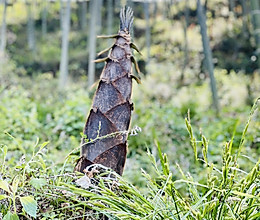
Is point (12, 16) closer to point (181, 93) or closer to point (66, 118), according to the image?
point (181, 93)

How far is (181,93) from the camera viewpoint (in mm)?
12250

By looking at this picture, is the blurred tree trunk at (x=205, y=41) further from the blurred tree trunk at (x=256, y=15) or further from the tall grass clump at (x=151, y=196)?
the tall grass clump at (x=151, y=196)

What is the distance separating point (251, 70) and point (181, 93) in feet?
9.34

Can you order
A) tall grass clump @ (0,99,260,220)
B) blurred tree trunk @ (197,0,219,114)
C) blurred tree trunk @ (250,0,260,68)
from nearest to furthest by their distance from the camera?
tall grass clump @ (0,99,260,220), blurred tree trunk @ (250,0,260,68), blurred tree trunk @ (197,0,219,114)

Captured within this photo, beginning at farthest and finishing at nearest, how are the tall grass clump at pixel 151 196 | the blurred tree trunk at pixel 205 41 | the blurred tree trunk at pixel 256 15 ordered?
1. the blurred tree trunk at pixel 205 41
2. the blurred tree trunk at pixel 256 15
3. the tall grass clump at pixel 151 196

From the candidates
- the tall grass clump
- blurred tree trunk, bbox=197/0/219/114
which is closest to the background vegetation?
the tall grass clump

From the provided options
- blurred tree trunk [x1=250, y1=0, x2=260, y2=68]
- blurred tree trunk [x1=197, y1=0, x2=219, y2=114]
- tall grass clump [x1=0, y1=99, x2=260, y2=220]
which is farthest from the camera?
blurred tree trunk [x1=197, y1=0, x2=219, y2=114]

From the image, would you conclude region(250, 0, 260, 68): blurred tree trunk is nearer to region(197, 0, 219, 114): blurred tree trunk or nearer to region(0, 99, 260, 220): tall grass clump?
region(197, 0, 219, 114): blurred tree trunk

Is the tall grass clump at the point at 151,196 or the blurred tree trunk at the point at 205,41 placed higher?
the blurred tree trunk at the point at 205,41

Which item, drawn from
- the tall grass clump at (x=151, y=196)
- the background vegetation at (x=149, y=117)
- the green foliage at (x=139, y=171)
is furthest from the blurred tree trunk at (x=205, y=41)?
the tall grass clump at (x=151, y=196)

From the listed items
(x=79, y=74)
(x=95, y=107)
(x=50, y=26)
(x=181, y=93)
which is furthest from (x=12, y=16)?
(x=95, y=107)

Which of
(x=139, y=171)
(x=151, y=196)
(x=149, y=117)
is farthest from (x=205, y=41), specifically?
(x=151, y=196)

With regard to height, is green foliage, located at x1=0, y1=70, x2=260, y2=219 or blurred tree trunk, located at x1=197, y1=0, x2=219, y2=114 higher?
blurred tree trunk, located at x1=197, y1=0, x2=219, y2=114

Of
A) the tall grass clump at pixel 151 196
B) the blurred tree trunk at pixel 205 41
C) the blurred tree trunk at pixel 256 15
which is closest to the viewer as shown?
the tall grass clump at pixel 151 196
